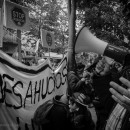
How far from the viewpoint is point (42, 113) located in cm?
260

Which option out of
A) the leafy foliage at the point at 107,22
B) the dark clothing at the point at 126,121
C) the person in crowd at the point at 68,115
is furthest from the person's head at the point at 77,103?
the leafy foliage at the point at 107,22

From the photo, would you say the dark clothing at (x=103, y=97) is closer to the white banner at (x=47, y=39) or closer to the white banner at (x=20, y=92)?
the white banner at (x=20, y=92)

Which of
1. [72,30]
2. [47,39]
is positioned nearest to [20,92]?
[47,39]

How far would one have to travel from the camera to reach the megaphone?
50.4 inches

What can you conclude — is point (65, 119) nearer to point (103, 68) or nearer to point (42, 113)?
point (42, 113)

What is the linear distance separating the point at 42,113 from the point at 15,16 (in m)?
1.57

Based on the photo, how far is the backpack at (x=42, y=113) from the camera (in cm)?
252

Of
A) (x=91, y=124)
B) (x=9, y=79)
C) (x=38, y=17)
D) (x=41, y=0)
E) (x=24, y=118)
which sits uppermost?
(x=41, y=0)

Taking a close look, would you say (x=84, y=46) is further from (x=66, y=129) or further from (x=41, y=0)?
(x=41, y=0)

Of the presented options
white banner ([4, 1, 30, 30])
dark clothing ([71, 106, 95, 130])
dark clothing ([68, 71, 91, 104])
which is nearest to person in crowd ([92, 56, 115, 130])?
dark clothing ([71, 106, 95, 130])

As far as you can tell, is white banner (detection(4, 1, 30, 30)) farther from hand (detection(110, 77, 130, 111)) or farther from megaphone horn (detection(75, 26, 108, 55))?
hand (detection(110, 77, 130, 111))

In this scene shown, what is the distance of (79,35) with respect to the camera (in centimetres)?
172

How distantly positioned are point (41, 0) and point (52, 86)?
40.2 ft

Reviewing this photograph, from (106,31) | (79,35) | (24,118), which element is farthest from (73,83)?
(106,31)
